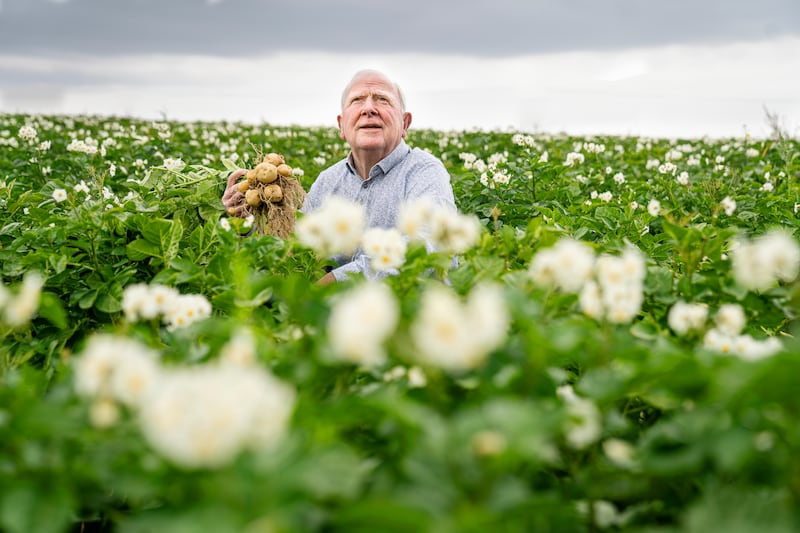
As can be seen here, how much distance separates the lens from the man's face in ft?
13.0

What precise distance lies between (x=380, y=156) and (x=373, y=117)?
9.6 inches

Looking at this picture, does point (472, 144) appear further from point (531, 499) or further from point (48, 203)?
point (531, 499)

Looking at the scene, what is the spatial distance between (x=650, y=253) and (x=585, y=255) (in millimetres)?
1787

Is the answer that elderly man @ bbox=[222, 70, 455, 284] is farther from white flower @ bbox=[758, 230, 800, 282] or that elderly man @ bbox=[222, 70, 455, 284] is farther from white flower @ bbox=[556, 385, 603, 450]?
white flower @ bbox=[556, 385, 603, 450]

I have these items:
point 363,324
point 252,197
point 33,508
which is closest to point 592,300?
point 363,324

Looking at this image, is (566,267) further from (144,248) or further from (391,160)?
(391,160)

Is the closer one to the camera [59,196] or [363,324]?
[363,324]

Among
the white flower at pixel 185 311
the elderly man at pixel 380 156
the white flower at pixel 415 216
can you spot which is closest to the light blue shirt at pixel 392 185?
the elderly man at pixel 380 156

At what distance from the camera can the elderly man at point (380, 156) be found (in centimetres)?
390

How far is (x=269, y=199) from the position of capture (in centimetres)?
340

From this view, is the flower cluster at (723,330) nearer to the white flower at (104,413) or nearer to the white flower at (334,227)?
the white flower at (334,227)

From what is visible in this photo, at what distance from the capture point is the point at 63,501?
1.07m

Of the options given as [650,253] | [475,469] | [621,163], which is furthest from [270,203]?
[621,163]

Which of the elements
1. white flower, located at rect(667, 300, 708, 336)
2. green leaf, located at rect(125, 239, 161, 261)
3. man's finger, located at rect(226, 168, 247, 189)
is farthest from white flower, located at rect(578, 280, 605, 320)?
man's finger, located at rect(226, 168, 247, 189)
